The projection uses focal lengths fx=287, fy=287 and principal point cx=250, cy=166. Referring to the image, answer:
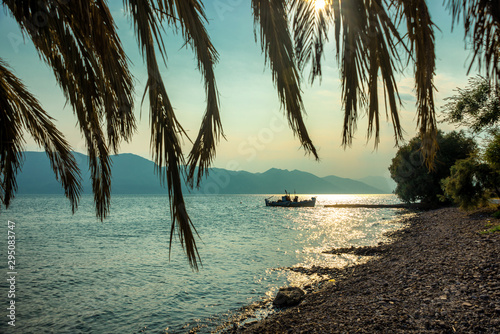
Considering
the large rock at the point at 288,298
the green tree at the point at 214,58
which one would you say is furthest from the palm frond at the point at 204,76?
the large rock at the point at 288,298

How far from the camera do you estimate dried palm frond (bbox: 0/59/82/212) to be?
168 inches

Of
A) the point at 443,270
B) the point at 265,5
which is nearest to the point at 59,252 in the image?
the point at 443,270

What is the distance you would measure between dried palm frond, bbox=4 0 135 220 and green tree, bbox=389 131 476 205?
121 ft

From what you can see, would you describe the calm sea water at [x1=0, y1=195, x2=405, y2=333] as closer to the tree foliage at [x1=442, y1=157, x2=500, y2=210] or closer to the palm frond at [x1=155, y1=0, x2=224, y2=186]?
the palm frond at [x1=155, y1=0, x2=224, y2=186]

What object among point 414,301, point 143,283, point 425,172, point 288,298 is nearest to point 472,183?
point 288,298

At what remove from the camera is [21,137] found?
4.60 meters

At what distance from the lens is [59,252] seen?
71.3 feet

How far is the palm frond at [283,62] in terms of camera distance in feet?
5.38

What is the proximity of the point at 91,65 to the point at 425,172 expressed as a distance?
42129 mm

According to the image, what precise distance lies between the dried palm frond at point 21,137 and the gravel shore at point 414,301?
5.43 meters

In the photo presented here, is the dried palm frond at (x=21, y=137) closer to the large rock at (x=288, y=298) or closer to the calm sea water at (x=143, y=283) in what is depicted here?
the calm sea water at (x=143, y=283)

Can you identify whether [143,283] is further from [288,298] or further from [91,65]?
[91,65]

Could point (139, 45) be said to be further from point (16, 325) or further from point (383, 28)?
point (16, 325)

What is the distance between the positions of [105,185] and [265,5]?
313 centimetres
